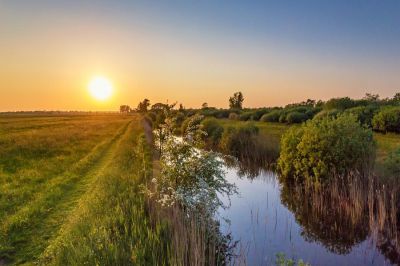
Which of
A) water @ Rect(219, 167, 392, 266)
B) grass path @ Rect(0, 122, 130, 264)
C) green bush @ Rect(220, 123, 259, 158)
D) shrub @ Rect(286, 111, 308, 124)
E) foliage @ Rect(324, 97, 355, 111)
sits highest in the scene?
foliage @ Rect(324, 97, 355, 111)

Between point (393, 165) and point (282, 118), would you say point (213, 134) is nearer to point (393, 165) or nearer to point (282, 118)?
point (282, 118)

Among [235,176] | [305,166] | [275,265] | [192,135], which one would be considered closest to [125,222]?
[275,265]

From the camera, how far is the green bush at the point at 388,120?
35.3 meters

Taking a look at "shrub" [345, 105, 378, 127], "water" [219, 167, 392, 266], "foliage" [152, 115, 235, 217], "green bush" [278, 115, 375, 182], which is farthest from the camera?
"shrub" [345, 105, 378, 127]

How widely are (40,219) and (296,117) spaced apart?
153ft

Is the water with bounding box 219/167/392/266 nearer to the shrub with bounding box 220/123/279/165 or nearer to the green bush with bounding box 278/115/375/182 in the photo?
the green bush with bounding box 278/115/375/182

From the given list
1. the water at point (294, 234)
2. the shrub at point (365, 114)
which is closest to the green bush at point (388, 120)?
the shrub at point (365, 114)

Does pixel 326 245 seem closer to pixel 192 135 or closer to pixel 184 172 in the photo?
pixel 184 172

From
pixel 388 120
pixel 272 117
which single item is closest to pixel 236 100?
pixel 272 117

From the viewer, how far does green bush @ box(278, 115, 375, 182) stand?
18.2 meters

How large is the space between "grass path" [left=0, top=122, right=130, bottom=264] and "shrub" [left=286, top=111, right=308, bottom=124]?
4005 centimetres

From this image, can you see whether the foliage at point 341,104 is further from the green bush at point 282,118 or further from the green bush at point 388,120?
the green bush at point 388,120

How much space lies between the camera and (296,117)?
5472cm

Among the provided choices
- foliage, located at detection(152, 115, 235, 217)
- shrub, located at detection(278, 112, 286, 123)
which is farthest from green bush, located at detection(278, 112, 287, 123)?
foliage, located at detection(152, 115, 235, 217)
